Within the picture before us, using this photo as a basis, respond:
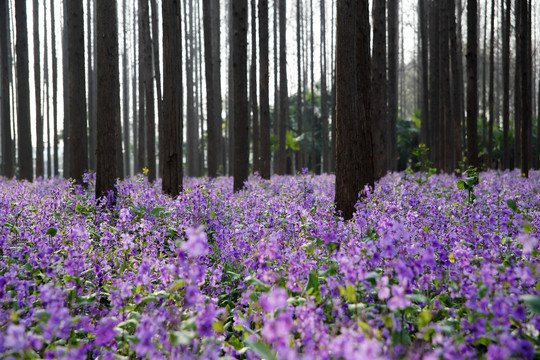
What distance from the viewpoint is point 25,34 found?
43.2 feet

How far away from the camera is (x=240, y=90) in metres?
9.84

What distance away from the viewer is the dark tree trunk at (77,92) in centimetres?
948

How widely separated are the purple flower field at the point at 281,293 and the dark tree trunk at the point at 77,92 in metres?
4.58

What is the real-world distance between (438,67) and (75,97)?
1397cm

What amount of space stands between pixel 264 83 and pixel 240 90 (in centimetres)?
319

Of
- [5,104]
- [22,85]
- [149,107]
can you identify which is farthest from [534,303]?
[5,104]

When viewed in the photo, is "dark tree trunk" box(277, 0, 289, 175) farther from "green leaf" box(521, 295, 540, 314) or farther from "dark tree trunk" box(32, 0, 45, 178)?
"green leaf" box(521, 295, 540, 314)

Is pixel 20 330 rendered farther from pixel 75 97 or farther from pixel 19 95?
pixel 19 95

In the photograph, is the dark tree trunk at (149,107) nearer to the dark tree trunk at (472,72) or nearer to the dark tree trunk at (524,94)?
the dark tree trunk at (472,72)

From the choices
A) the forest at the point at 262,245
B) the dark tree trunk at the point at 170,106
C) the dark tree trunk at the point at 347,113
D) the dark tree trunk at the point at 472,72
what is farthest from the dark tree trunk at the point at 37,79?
the dark tree trunk at the point at 472,72

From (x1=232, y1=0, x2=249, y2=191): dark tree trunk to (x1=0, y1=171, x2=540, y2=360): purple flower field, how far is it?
4.83m

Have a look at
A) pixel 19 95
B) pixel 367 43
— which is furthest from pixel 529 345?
pixel 19 95

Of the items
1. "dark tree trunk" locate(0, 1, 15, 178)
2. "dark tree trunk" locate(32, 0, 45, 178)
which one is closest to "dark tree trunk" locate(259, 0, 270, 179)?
"dark tree trunk" locate(0, 1, 15, 178)

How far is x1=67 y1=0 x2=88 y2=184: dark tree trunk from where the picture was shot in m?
9.48
